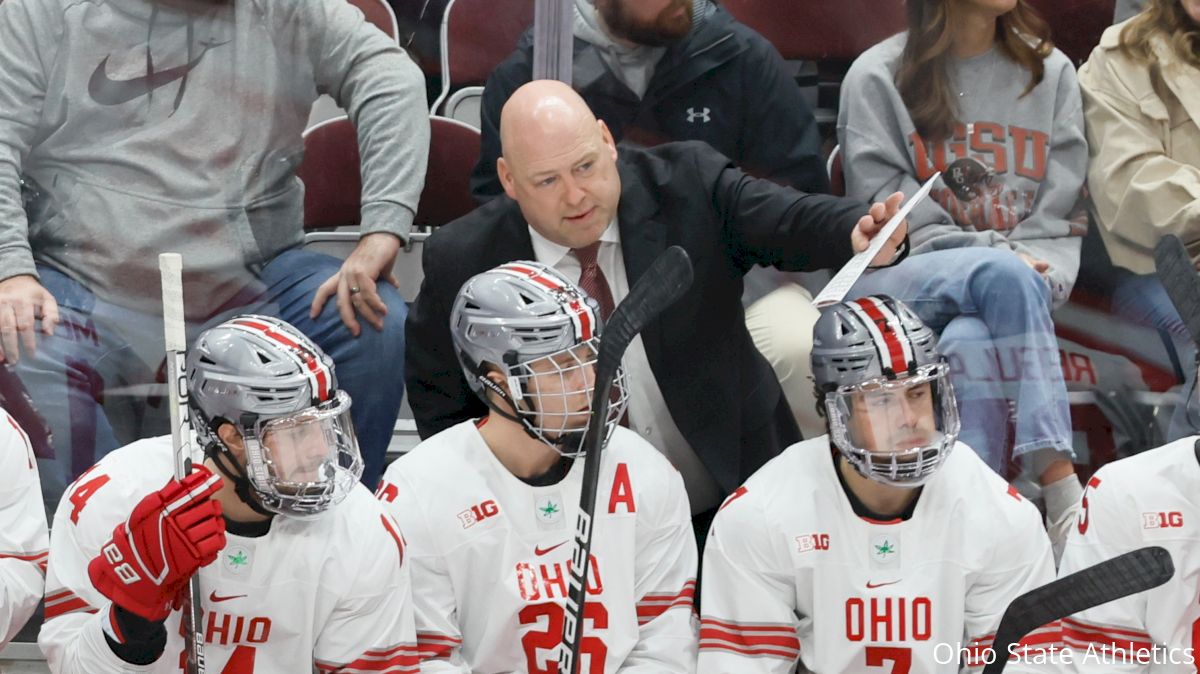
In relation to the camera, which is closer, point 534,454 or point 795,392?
point 534,454

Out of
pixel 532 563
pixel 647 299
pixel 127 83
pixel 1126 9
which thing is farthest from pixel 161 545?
pixel 1126 9

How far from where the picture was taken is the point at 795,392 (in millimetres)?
3115

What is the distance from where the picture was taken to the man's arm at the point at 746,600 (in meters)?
2.63

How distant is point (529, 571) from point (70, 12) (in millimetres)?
1446

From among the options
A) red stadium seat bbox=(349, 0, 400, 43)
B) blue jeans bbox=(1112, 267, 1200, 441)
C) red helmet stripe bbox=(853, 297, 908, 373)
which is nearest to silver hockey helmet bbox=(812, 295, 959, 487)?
red helmet stripe bbox=(853, 297, 908, 373)

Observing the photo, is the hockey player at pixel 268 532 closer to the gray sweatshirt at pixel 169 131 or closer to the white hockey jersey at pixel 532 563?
the white hockey jersey at pixel 532 563

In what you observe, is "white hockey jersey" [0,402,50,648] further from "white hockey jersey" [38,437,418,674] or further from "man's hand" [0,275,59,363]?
"man's hand" [0,275,59,363]

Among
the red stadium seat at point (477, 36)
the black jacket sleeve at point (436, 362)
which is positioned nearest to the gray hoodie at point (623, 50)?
the red stadium seat at point (477, 36)

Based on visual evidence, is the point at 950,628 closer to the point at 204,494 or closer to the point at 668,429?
the point at 668,429

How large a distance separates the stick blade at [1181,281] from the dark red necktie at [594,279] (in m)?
0.96

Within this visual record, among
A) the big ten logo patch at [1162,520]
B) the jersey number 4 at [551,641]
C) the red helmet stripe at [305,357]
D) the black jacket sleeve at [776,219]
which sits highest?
the black jacket sleeve at [776,219]

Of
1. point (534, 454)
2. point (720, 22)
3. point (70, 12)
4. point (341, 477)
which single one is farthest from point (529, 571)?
point (70, 12)

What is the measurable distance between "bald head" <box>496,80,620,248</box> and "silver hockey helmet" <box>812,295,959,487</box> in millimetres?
519

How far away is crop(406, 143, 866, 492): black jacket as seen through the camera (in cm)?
298
